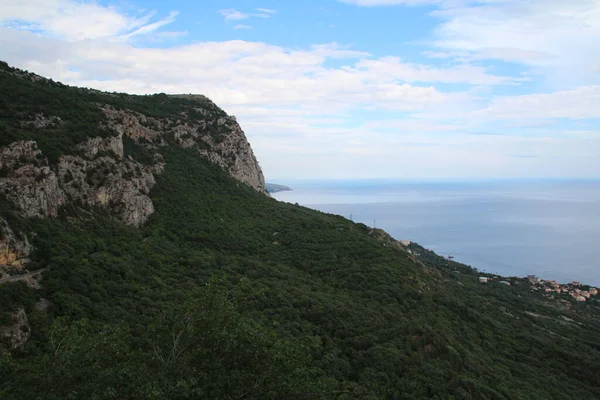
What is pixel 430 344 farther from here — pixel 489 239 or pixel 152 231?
pixel 489 239

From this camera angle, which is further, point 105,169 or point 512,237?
point 512,237

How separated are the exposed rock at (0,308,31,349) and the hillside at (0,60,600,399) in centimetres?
5

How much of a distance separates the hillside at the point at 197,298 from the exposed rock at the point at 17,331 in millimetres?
47

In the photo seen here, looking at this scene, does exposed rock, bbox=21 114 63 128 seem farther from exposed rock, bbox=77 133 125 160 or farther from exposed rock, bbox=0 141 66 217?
exposed rock, bbox=0 141 66 217

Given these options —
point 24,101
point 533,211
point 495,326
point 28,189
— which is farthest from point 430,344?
point 533,211

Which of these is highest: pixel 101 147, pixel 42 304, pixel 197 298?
pixel 101 147

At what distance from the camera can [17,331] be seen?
1380 cm

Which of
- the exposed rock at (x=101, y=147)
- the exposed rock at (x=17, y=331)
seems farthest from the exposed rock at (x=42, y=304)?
the exposed rock at (x=101, y=147)

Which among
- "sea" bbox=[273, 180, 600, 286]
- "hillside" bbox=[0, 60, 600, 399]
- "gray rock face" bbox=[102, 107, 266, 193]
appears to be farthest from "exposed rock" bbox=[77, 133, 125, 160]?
"sea" bbox=[273, 180, 600, 286]

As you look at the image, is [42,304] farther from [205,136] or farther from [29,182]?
[205,136]

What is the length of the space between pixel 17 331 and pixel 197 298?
810cm

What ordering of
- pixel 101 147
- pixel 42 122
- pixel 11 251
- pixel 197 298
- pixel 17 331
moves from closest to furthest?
pixel 197 298
pixel 17 331
pixel 11 251
pixel 42 122
pixel 101 147

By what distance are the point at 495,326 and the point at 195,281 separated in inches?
999

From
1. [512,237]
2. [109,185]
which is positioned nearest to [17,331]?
[109,185]
